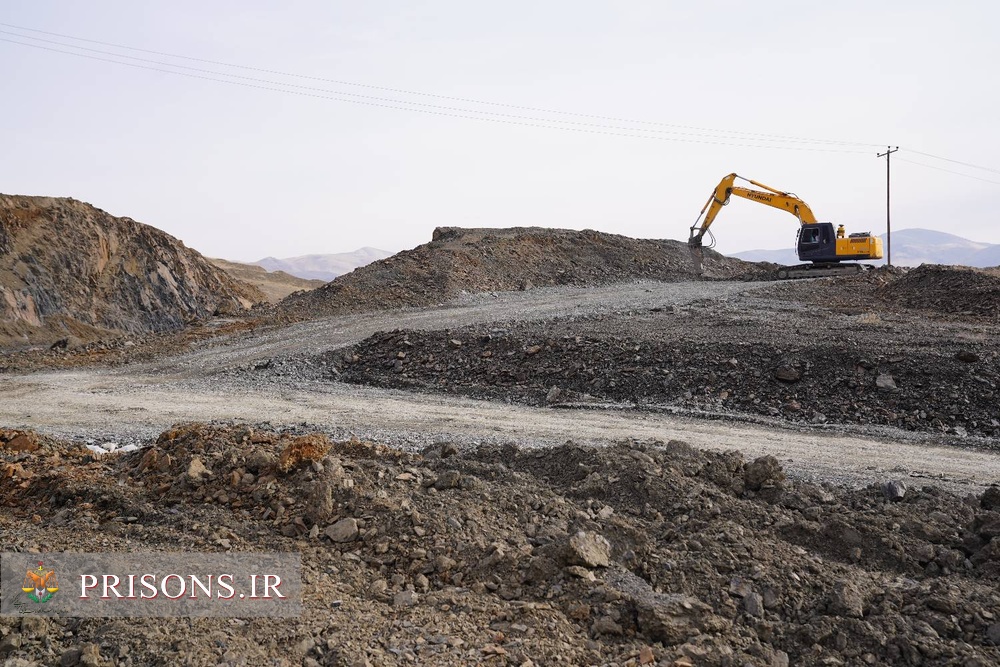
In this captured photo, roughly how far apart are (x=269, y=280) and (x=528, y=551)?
41.1 metres

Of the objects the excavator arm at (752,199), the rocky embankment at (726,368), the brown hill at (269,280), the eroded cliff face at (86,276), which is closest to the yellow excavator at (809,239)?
the excavator arm at (752,199)

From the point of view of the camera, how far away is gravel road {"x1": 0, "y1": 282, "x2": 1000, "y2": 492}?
29.5 ft

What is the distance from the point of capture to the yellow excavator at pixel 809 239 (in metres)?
25.1

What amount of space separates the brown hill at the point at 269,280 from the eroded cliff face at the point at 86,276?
8.87 m

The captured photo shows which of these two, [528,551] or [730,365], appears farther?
[730,365]

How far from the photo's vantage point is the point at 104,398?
12281 millimetres

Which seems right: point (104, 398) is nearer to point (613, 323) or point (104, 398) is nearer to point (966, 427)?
point (613, 323)

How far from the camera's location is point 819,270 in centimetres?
2552

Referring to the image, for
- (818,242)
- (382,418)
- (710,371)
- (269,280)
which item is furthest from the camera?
(269,280)

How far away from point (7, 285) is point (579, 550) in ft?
79.6

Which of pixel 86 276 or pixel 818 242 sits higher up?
pixel 818 242
